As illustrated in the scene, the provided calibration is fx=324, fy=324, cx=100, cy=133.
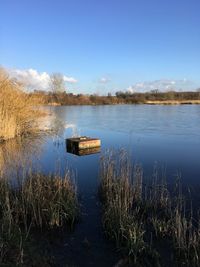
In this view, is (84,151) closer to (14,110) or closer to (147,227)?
(14,110)

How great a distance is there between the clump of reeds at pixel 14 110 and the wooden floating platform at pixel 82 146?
13.0ft

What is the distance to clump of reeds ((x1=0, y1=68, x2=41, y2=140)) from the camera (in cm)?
1741

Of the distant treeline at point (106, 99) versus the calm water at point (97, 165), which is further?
the distant treeline at point (106, 99)

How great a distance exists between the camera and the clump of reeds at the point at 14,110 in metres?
17.4

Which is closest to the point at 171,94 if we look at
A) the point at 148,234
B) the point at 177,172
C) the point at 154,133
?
the point at 154,133

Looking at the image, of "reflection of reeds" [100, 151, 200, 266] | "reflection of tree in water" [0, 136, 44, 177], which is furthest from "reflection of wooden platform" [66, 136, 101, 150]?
"reflection of reeds" [100, 151, 200, 266]

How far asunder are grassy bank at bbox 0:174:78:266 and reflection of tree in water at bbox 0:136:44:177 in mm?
2853

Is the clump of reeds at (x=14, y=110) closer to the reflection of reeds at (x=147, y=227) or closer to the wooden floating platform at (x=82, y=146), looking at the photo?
the wooden floating platform at (x=82, y=146)

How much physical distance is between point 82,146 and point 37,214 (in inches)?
336

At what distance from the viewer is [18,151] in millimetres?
14617

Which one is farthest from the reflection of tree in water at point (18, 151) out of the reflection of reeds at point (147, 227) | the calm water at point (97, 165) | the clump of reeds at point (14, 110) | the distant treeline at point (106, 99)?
the distant treeline at point (106, 99)

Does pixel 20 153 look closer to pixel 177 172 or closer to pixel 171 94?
pixel 177 172

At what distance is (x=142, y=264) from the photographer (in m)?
5.07

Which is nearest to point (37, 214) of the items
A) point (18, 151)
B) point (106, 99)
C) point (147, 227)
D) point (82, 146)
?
point (147, 227)
